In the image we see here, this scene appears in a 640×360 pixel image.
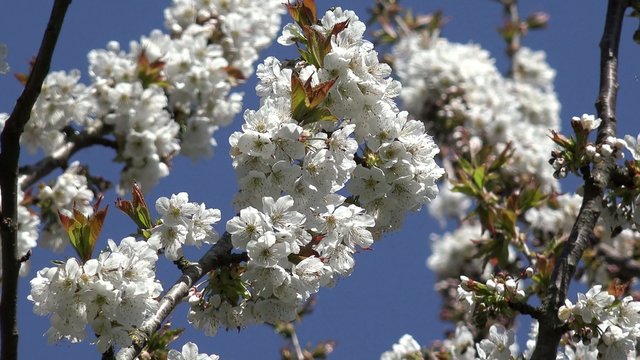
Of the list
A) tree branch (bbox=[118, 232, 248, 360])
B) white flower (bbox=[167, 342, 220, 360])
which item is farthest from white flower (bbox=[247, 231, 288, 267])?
white flower (bbox=[167, 342, 220, 360])

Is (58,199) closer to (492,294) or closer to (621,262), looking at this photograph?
Result: (492,294)

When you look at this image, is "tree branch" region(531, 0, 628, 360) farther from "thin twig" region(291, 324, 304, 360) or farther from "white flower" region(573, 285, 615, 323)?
"thin twig" region(291, 324, 304, 360)

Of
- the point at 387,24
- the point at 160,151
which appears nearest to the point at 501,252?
the point at 160,151

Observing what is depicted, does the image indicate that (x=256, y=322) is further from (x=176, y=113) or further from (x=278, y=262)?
(x=176, y=113)

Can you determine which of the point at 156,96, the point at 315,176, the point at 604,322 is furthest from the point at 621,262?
the point at 315,176

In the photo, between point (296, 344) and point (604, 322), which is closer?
point (604, 322)

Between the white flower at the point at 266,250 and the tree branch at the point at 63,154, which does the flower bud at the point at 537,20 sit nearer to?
the tree branch at the point at 63,154
